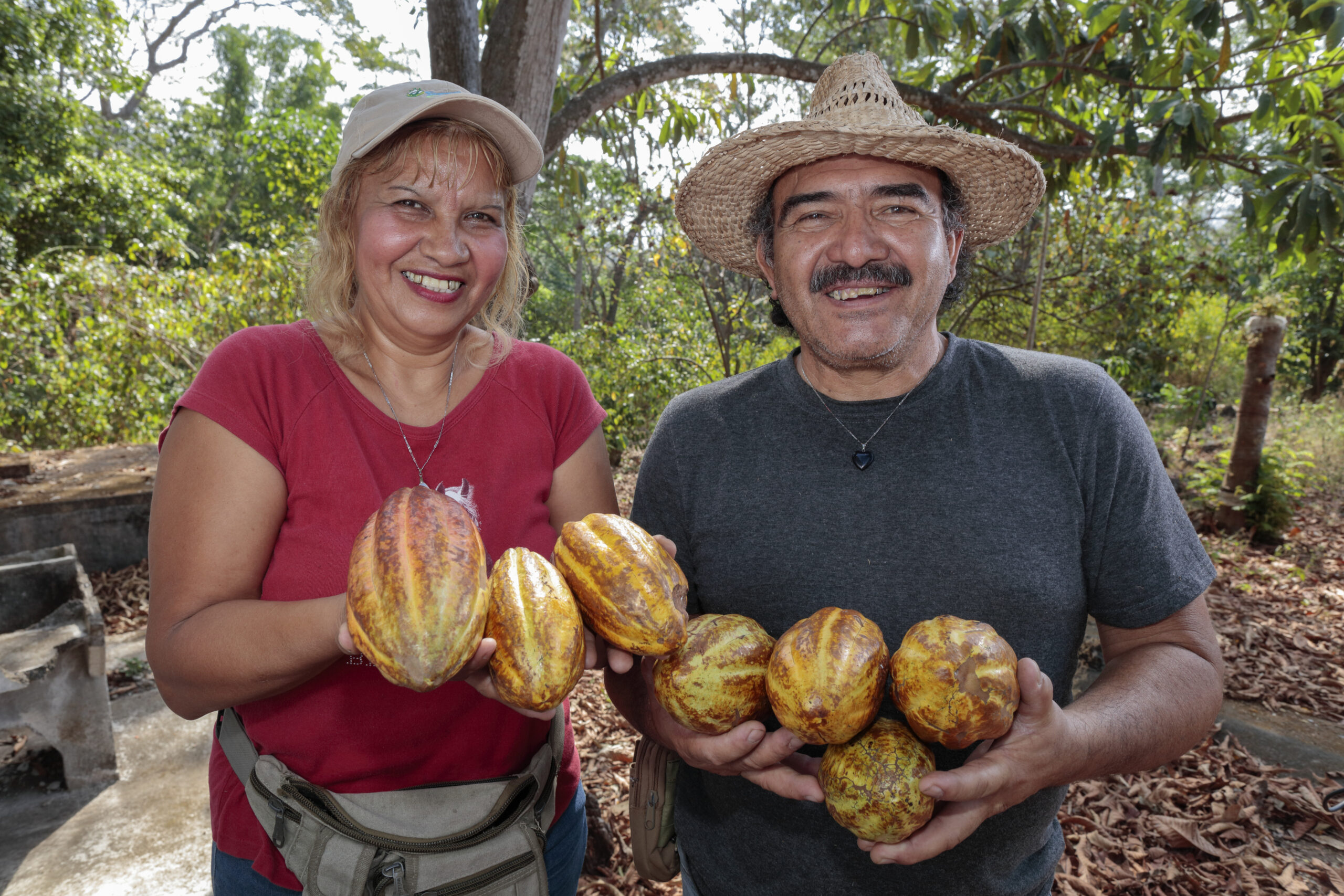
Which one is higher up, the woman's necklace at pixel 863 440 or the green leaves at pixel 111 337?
the woman's necklace at pixel 863 440

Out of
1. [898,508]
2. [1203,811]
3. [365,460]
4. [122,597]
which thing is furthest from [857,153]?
[122,597]

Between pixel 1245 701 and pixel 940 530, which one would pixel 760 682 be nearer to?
pixel 940 530

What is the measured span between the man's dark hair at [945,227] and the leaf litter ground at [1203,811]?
163 centimetres

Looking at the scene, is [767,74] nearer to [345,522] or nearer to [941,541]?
[941,541]

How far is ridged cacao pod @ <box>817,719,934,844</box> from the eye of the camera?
4.10 ft

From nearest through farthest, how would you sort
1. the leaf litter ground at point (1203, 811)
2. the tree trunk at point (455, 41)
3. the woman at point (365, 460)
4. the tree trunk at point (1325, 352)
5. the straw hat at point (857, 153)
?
the woman at point (365, 460) < the straw hat at point (857, 153) < the leaf litter ground at point (1203, 811) < the tree trunk at point (455, 41) < the tree trunk at point (1325, 352)

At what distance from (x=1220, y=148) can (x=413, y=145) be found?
3.94 metres

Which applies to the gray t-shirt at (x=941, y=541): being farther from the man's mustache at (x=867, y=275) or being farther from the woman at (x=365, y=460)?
the woman at (x=365, y=460)

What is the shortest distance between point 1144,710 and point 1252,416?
630cm

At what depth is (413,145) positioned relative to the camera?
65.7 inches

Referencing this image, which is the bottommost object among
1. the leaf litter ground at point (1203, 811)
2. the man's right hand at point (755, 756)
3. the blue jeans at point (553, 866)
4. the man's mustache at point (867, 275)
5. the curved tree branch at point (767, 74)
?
the leaf litter ground at point (1203, 811)

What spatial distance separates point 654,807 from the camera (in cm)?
179

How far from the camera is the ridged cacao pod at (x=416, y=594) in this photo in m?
1.11

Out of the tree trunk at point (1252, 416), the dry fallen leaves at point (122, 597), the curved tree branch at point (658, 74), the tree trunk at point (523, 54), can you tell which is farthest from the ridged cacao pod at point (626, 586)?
the tree trunk at point (1252, 416)
